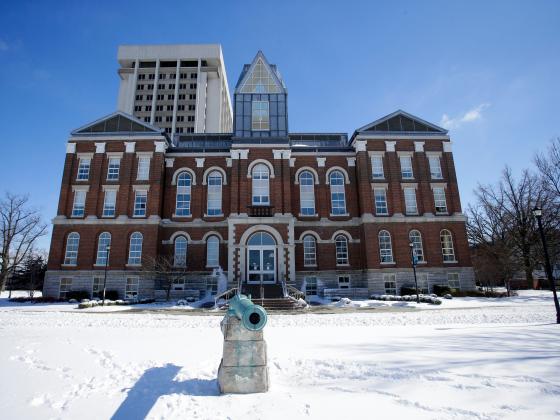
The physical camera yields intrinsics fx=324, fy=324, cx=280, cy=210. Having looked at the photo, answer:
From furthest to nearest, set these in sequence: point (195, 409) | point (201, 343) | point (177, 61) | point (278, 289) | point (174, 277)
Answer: point (177, 61) < point (174, 277) < point (278, 289) < point (201, 343) < point (195, 409)

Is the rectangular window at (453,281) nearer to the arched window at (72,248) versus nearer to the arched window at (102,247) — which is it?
the arched window at (102,247)

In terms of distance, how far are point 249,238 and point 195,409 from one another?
21880 millimetres

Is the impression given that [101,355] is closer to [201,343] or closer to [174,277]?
[201,343]

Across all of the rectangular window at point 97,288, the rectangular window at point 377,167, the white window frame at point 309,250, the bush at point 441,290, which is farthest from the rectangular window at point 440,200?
the rectangular window at point 97,288

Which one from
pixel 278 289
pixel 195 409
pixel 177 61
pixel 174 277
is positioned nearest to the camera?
pixel 195 409

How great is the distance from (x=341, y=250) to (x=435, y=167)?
11.5 m

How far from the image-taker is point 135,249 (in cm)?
2681

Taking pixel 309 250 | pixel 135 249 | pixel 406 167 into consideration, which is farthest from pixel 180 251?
pixel 406 167

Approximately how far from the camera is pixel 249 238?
2598cm

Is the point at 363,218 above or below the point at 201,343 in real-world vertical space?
above

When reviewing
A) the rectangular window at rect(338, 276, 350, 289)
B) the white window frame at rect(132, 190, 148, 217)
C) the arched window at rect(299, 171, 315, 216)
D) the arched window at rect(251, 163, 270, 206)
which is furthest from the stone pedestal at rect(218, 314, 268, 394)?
the white window frame at rect(132, 190, 148, 217)

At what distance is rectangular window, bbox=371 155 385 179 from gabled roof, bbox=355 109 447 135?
248cm

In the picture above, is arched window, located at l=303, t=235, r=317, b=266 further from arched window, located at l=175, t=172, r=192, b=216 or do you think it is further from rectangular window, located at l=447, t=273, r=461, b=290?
rectangular window, located at l=447, t=273, r=461, b=290

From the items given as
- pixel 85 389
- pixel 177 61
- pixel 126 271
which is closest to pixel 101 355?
pixel 85 389
